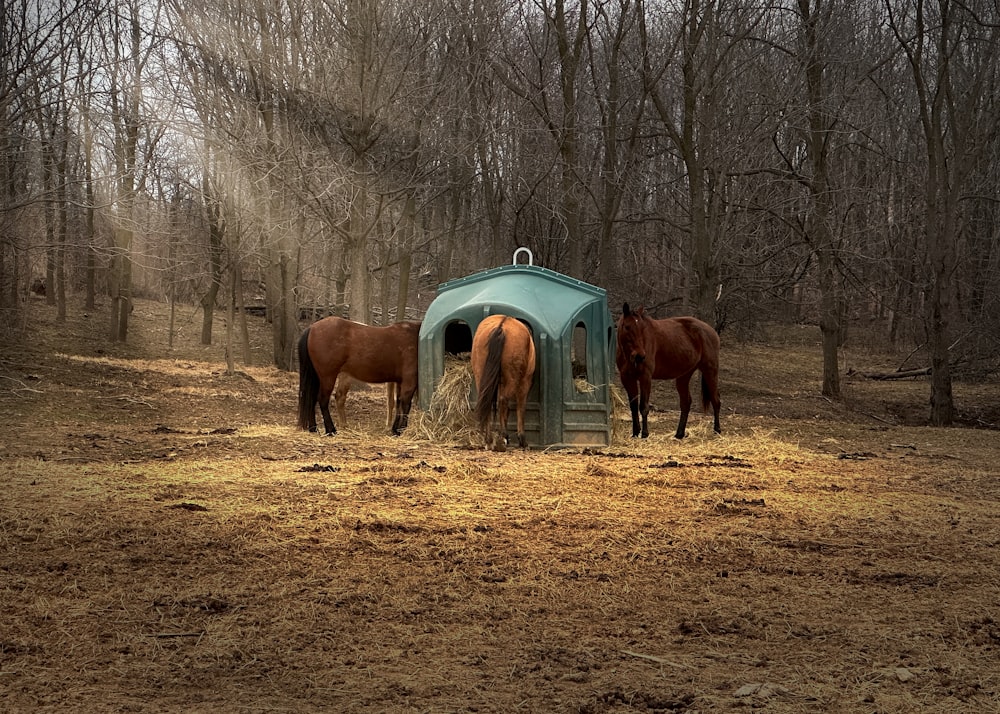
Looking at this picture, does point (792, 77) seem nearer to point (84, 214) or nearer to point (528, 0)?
point (528, 0)

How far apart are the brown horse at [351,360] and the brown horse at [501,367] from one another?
1.29 metres

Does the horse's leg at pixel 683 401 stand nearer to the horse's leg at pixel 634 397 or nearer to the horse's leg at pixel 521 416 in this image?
the horse's leg at pixel 634 397

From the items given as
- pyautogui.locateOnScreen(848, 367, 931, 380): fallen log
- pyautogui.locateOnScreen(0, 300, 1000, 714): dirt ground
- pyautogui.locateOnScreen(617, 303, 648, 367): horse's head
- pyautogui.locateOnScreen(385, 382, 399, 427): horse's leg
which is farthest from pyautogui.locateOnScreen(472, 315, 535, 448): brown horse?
pyautogui.locateOnScreen(848, 367, 931, 380): fallen log

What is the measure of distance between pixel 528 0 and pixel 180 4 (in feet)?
20.4

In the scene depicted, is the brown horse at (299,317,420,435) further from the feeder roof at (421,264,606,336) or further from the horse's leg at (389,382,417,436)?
the feeder roof at (421,264,606,336)

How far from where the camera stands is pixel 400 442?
10.1 m

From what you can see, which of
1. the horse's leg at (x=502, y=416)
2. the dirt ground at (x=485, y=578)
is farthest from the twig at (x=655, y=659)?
the horse's leg at (x=502, y=416)

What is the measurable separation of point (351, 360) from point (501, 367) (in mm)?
2037

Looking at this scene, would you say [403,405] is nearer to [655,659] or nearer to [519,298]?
[519,298]

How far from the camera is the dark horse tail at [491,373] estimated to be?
364 inches

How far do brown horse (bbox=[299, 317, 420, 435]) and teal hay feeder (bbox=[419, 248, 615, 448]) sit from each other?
0.98 ft

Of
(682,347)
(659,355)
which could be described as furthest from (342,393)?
(682,347)

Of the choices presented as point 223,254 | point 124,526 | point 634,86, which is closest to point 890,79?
point 634,86

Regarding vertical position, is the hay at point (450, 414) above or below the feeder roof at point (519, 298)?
below
